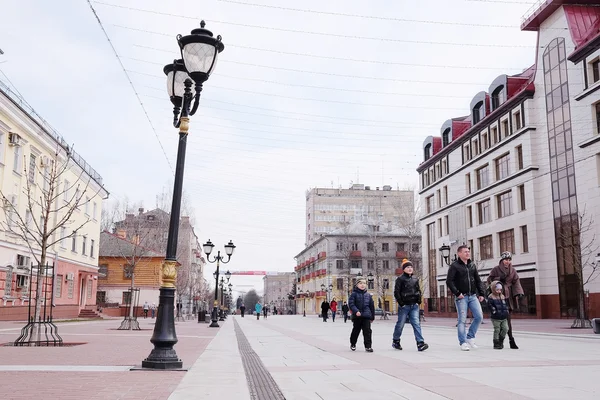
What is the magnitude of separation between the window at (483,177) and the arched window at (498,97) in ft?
15.2

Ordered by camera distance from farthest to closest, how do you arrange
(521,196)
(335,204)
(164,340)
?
(335,204) → (521,196) → (164,340)

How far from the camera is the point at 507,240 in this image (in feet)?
131

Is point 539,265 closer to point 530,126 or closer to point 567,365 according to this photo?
point 530,126

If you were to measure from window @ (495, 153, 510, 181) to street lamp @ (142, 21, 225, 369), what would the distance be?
34.8 metres

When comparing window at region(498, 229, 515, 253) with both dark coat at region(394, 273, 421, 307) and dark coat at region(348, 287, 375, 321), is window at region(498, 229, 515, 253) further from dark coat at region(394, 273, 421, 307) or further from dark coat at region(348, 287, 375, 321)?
dark coat at region(348, 287, 375, 321)

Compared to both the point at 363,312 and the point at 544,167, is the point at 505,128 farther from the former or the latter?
the point at 363,312

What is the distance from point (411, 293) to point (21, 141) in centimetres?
2344

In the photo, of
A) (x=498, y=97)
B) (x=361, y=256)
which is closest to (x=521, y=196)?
(x=498, y=97)

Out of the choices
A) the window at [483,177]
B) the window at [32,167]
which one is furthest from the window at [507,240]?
the window at [32,167]

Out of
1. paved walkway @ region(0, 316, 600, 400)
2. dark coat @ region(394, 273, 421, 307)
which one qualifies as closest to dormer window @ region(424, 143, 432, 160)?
dark coat @ region(394, 273, 421, 307)

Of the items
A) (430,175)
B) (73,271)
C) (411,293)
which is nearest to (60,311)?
(73,271)

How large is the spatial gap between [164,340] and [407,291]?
5.14 meters

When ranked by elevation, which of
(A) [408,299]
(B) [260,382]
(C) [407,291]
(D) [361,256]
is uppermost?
(D) [361,256]

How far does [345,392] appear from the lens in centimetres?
577
